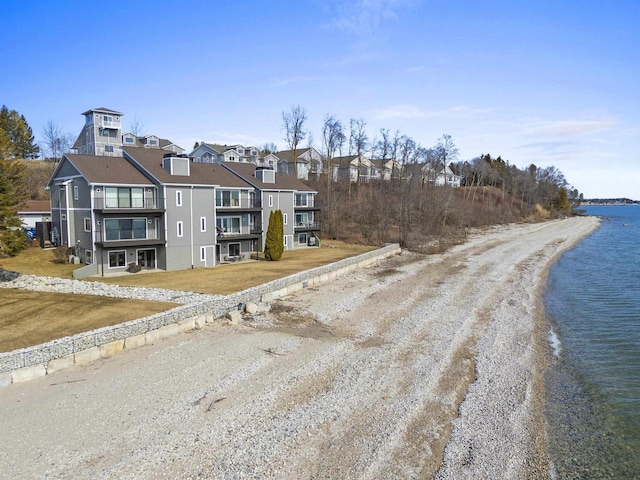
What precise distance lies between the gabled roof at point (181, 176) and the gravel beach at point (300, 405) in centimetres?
1822

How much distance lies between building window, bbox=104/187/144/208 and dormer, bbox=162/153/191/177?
3.63 meters

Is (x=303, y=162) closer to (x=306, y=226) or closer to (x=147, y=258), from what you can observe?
(x=306, y=226)

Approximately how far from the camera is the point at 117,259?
3450 cm

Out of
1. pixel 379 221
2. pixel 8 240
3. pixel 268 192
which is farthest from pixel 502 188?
pixel 8 240

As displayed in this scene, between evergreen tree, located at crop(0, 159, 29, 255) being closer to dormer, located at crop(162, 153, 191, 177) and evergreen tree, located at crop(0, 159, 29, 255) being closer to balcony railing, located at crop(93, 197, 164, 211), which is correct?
balcony railing, located at crop(93, 197, 164, 211)

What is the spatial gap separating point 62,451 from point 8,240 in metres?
23.0

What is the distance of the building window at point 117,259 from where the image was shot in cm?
3406

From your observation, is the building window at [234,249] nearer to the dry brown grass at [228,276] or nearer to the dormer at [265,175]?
the dry brown grass at [228,276]

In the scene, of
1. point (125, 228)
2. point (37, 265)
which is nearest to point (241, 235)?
Result: point (125, 228)

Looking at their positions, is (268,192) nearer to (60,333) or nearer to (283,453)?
(60,333)

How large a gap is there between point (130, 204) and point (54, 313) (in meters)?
14.6

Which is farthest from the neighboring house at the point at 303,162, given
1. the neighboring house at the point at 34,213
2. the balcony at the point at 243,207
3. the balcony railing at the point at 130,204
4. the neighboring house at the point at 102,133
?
the balcony railing at the point at 130,204

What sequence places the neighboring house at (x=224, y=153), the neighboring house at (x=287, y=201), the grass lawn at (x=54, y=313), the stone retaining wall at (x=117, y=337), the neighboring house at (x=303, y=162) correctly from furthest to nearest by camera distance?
the neighboring house at (x=303, y=162), the neighboring house at (x=224, y=153), the neighboring house at (x=287, y=201), the grass lawn at (x=54, y=313), the stone retaining wall at (x=117, y=337)

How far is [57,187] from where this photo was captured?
37.4 metres
